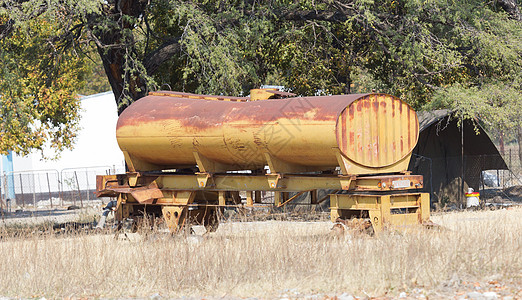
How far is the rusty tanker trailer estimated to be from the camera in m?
12.2

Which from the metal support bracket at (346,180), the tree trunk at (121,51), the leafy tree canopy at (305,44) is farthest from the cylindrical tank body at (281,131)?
the tree trunk at (121,51)

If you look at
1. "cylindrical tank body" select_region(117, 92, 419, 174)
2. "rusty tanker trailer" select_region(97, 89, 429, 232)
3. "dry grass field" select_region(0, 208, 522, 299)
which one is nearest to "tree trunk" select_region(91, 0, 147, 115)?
"rusty tanker trailer" select_region(97, 89, 429, 232)

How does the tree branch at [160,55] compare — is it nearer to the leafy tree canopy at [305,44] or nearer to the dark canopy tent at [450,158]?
the leafy tree canopy at [305,44]

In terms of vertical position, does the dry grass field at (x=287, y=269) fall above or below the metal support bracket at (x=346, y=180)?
below

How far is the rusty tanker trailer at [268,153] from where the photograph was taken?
12195 millimetres

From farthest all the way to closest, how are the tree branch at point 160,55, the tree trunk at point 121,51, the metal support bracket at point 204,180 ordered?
the tree branch at point 160,55 < the tree trunk at point 121,51 < the metal support bracket at point 204,180

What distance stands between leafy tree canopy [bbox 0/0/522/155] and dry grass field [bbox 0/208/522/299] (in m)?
7.67

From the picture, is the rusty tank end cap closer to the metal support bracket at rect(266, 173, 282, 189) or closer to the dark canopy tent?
the metal support bracket at rect(266, 173, 282, 189)

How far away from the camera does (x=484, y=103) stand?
56.7 ft

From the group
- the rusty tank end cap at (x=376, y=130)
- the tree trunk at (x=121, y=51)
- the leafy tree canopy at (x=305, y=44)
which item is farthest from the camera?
the tree trunk at (x=121, y=51)

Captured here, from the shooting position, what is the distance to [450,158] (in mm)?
23141

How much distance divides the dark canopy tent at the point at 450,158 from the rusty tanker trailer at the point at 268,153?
8953 millimetres

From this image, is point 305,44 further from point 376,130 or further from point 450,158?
point 376,130

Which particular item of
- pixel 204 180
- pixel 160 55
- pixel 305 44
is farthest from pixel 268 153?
pixel 305 44
